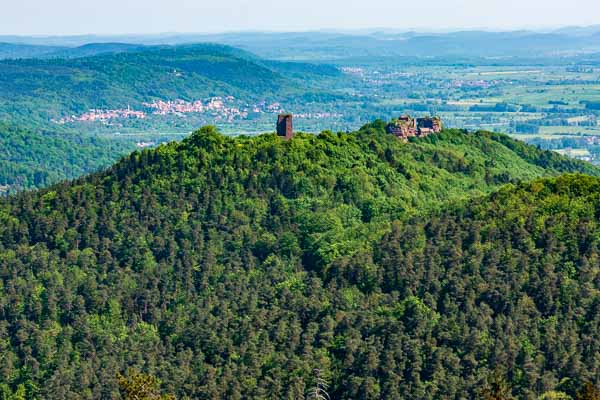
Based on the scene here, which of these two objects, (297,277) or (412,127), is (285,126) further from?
(297,277)

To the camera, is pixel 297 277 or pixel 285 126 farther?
pixel 285 126

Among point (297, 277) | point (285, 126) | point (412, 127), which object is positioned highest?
point (285, 126)

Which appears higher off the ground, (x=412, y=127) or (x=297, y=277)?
(x=412, y=127)

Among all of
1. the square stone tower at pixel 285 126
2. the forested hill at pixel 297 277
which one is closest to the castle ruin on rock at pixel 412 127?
the forested hill at pixel 297 277

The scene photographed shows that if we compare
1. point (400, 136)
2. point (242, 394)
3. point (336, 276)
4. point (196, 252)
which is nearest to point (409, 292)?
point (336, 276)

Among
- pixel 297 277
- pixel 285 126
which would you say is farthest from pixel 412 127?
pixel 297 277

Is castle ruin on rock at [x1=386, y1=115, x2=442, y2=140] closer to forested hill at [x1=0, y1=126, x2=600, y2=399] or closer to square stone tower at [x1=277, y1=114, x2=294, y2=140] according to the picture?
forested hill at [x1=0, y1=126, x2=600, y2=399]

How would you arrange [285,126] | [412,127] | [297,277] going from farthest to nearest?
[412,127], [285,126], [297,277]

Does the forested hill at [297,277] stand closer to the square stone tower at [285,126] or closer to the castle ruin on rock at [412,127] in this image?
the square stone tower at [285,126]
